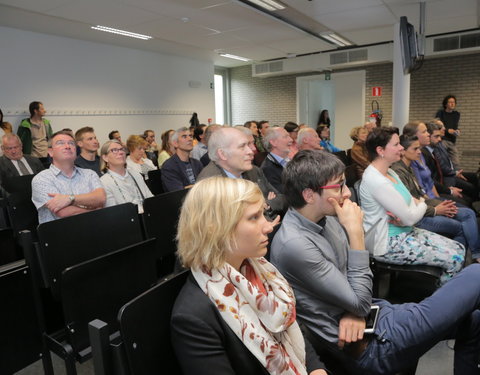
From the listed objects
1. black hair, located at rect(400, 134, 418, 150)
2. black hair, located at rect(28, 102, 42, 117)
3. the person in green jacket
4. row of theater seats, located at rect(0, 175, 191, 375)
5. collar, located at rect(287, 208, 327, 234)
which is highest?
black hair, located at rect(28, 102, 42, 117)

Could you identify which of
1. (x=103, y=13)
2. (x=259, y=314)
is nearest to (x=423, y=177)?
(x=259, y=314)

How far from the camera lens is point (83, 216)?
1861 mm

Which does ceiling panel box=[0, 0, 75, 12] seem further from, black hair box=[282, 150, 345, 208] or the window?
the window

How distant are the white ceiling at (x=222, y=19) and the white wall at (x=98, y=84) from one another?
335 mm

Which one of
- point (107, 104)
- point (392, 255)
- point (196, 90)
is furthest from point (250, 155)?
point (196, 90)

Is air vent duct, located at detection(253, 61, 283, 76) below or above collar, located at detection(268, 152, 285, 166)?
above

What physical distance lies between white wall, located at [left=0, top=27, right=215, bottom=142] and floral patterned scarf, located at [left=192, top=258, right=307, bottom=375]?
6.75 m

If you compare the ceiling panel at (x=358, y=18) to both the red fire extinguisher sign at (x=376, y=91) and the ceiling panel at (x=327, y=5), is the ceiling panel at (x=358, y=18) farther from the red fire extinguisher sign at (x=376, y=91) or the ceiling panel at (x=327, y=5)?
the red fire extinguisher sign at (x=376, y=91)

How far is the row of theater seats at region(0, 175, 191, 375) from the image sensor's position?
1375 mm

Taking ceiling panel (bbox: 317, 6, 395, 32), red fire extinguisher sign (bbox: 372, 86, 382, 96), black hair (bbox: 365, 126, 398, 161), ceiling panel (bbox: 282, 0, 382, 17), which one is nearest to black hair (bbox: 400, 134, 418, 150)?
black hair (bbox: 365, 126, 398, 161)

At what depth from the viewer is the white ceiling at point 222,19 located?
5219 mm

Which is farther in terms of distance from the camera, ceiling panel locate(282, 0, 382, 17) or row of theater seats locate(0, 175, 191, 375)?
ceiling panel locate(282, 0, 382, 17)

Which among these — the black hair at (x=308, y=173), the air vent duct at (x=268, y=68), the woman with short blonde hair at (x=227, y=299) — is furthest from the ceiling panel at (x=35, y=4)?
the air vent duct at (x=268, y=68)

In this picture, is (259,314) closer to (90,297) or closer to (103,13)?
(90,297)
